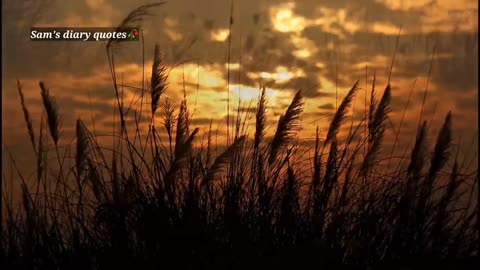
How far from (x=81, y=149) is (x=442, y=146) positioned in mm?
1629

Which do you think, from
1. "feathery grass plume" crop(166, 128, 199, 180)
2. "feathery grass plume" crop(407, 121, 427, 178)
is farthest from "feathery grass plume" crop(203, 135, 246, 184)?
"feathery grass plume" crop(407, 121, 427, 178)

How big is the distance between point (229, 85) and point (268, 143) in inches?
18.2

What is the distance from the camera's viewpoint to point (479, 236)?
13.2ft

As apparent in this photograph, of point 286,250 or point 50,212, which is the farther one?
point 50,212

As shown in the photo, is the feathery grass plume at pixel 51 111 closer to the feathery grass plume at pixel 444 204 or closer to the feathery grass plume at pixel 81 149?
the feathery grass plume at pixel 81 149

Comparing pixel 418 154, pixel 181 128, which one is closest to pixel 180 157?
pixel 181 128

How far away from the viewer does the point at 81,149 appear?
3.81m

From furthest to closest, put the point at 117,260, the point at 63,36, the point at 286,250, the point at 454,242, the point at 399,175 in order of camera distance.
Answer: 1. the point at 63,36
2. the point at 399,175
3. the point at 454,242
4. the point at 117,260
5. the point at 286,250

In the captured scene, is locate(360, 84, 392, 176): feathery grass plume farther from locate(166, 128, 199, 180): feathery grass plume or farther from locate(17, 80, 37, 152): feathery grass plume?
locate(17, 80, 37, 152): feathery grass plume

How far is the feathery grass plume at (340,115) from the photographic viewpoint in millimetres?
A: 3842

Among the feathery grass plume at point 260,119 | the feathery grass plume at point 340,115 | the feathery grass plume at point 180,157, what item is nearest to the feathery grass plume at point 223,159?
the feathery grass plume at point 180,157

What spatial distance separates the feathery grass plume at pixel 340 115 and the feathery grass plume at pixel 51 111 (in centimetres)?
126

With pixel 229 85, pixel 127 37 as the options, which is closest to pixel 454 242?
pixel 229 85

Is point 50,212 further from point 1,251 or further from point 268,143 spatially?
point 268,143
